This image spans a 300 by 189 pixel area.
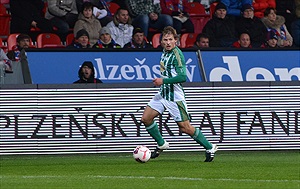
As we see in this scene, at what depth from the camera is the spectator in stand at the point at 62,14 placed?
20875 millimetres

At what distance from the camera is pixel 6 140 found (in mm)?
15406

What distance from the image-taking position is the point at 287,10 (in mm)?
23750

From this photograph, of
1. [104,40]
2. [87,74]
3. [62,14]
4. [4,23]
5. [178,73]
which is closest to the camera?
[178,73]

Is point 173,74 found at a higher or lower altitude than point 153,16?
higher

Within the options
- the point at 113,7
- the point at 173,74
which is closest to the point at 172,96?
the point at 173,74

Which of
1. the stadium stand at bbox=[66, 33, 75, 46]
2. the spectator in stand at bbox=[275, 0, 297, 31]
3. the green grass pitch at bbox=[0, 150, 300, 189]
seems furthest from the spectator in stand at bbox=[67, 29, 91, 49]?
the spectator in stand at bbox=[275, 0, 297, 31]

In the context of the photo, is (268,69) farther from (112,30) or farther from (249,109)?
(112,30)

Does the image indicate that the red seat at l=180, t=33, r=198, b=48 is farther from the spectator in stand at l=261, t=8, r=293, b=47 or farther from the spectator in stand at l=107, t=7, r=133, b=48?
the spectator in stand at l=261, t=8, r=293, b=47

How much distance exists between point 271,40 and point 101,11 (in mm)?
3789

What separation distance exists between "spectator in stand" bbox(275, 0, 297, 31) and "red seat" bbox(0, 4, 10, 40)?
6696 mm

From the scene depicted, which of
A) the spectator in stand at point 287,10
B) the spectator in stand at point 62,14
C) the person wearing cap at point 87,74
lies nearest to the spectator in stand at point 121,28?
the spectator in stand at point 62,14

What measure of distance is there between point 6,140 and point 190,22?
8018 millimetres

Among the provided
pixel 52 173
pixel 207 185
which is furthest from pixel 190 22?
pixel 207 185

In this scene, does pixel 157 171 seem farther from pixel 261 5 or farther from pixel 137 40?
pixel 261 5
